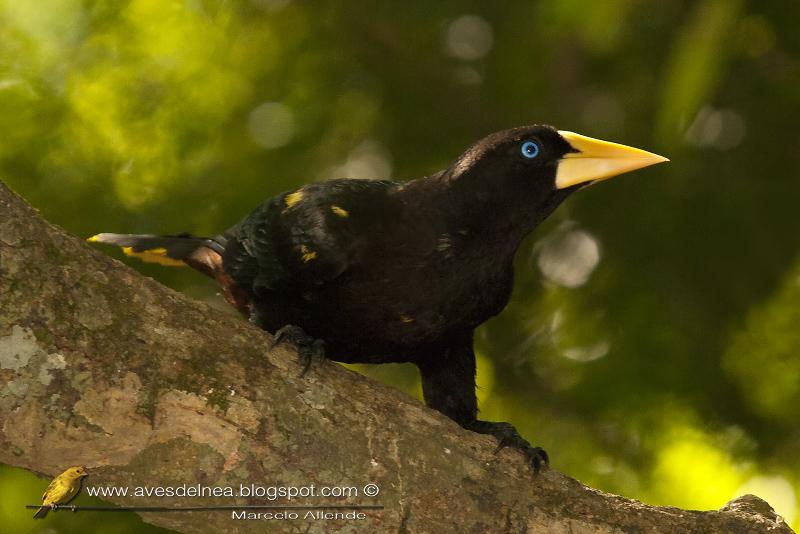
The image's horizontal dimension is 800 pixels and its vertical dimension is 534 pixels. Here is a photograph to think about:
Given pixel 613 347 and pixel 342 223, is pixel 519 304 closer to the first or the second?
pixel 613 347

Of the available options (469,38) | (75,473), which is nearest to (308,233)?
(75,473)

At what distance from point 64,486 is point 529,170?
2.10 meters

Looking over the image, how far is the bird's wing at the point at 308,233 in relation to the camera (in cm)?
366

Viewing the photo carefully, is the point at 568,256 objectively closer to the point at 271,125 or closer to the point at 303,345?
the point at 271,125

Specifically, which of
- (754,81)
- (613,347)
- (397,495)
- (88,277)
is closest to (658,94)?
(754,81)

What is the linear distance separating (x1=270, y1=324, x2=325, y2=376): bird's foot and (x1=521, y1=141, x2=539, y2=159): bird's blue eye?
1.25 meters

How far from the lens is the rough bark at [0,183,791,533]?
2.65 m

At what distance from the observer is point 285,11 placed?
501 cm

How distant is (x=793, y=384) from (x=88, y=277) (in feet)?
10.9

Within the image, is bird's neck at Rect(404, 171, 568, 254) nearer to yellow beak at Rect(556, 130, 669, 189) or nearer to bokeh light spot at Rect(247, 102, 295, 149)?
yellow beak at Rect(556, 130, 669, 189)

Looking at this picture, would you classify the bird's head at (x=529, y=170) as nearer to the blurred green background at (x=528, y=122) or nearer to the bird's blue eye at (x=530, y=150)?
the bird's blue eye at (x=530, y=150)

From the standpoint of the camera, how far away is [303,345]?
320 centimetres

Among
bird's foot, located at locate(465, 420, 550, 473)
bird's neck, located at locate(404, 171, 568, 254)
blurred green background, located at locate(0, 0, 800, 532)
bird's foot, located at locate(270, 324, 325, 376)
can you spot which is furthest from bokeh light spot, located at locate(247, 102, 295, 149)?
bird's foot, located at locate(465, 420, 550, 473)

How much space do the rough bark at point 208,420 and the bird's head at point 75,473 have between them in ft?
0.07
